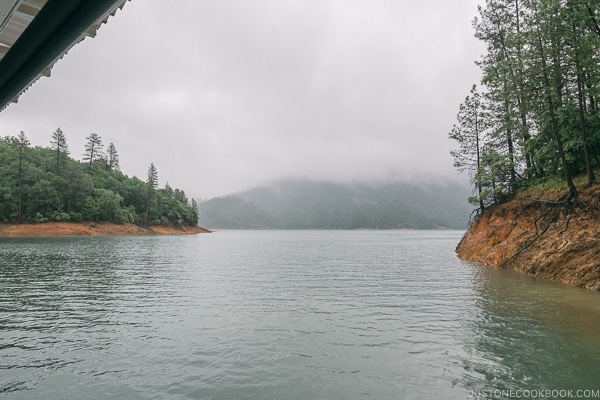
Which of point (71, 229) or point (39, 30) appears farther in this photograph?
point (71, 229)

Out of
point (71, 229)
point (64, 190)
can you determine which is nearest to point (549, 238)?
point (71, 229)

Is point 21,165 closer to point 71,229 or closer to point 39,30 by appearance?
point 71,229

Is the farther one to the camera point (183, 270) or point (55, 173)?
point (55, 173)

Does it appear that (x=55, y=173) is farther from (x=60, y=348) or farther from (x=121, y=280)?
(x=60, y=348)

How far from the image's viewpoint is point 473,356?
9.26 meters

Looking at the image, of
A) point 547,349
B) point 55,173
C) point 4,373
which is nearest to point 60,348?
point 4,373

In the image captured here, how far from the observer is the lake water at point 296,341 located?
24.9 ft

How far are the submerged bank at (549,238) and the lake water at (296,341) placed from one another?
70.3 inches

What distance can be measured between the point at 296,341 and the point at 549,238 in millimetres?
20793

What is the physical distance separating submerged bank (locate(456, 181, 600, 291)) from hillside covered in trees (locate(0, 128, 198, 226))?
9651cm

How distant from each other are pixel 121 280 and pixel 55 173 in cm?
9989

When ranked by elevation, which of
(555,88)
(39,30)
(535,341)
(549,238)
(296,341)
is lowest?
(296,341)

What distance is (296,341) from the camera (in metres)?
10.7

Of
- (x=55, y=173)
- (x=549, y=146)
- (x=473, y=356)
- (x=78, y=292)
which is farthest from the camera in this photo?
(x=55, y=173)
